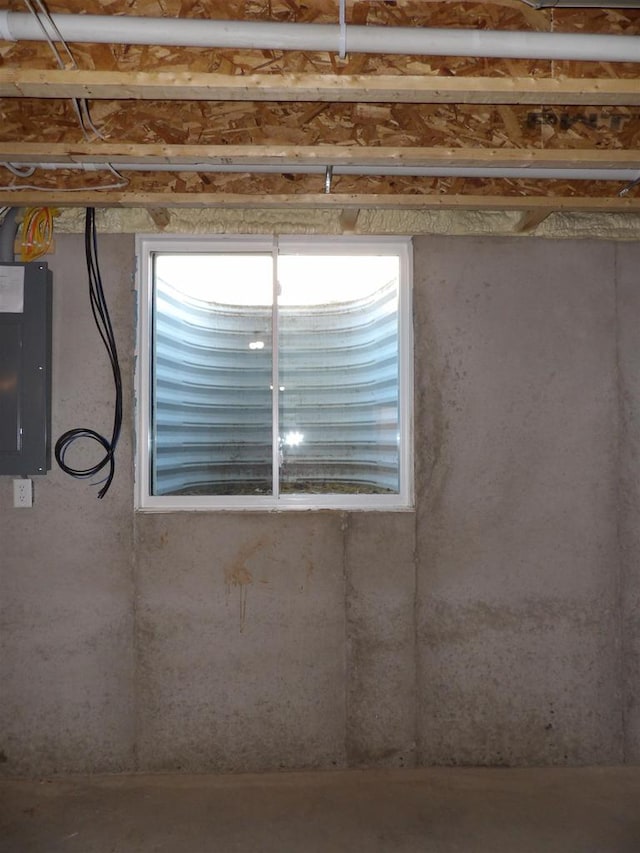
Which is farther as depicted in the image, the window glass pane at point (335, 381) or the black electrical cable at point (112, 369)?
the window glass pane at point (335, 381)

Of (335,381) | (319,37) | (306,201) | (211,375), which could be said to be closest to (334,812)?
(335,381)

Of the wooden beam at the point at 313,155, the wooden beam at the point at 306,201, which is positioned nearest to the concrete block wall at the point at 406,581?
the wooden beam at the point at 306,201

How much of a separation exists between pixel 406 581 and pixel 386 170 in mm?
1939

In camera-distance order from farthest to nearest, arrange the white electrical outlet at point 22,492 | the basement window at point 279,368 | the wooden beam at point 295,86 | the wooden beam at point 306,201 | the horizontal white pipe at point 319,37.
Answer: the basement window at point 279,368 → the white electrical outlet at point 22,492 → the wooden beam at point 306,201 → the wooden beam at point 295,86 → the horizontal white pipe at point 319,37

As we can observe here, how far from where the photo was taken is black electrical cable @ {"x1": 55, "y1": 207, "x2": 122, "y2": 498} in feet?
10.2

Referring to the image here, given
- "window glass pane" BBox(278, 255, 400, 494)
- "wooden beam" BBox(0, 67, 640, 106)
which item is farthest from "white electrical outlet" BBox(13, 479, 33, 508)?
"wooden beam" BBox(0, 67, 640, 106)

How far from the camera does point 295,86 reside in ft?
6.39

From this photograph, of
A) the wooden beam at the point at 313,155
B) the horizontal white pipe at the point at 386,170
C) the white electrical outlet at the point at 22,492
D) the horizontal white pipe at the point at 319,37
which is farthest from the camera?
the white electrical outlet at the point at 22,492

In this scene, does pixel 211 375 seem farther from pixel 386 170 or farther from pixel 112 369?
pixel 386 170

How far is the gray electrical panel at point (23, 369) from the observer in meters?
3.03

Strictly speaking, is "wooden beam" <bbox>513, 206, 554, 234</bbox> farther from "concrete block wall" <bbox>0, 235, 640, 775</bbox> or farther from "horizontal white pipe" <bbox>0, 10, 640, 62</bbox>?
"horizontal white pipe" <bbox>0, 10, 640, 62</bbox>

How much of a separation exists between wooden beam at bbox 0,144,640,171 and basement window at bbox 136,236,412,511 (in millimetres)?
825

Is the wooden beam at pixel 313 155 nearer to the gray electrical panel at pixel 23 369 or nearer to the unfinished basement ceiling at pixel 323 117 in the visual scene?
the unfinished basement ceiling at pixel 323 117

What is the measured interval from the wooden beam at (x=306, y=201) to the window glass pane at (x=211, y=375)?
19.7 inches
